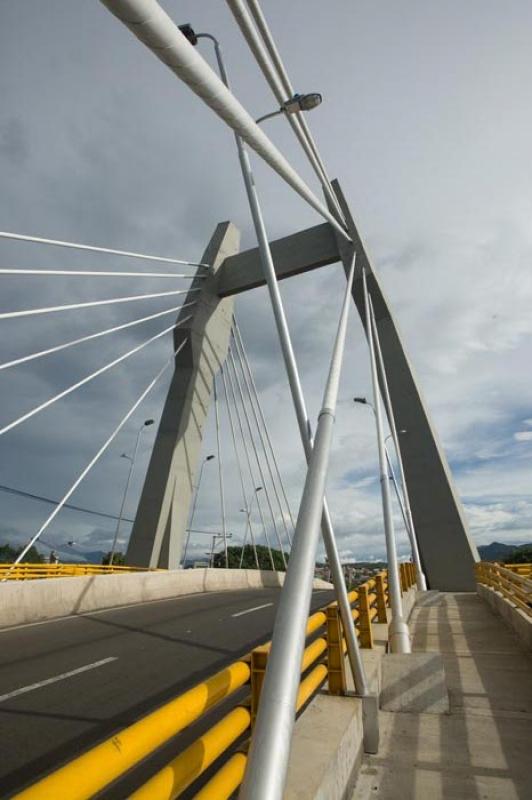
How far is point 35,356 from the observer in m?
12.8

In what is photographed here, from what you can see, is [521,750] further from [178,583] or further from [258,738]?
[178,583]

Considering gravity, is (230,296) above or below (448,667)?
above

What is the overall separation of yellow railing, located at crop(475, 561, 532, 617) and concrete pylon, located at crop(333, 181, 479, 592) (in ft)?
4.42

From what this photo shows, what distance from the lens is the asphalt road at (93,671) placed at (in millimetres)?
4637

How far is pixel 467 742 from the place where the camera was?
4676 mm

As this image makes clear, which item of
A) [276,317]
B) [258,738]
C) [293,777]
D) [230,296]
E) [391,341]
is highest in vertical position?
[230,296]

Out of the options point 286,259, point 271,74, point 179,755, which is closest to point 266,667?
point 179,755

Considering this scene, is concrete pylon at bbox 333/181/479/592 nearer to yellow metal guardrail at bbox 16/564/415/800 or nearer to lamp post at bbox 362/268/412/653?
lamp post at bbox 362/268/412/653

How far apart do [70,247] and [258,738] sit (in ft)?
43.4

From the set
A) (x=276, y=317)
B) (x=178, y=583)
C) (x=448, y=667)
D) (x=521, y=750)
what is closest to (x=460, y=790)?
(x=521, y=750)

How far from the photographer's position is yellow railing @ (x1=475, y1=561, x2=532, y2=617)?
911cm

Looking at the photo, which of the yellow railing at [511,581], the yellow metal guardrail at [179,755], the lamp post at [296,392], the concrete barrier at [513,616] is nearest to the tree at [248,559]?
the yellow railing at [511,581]

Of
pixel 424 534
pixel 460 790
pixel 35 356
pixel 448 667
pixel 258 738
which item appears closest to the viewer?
pixel 258 738

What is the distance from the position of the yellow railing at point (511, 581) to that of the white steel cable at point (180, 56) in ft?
27.7
